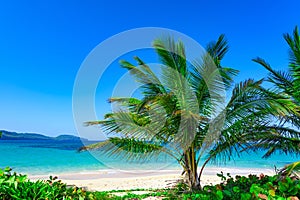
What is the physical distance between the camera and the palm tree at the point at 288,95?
5816 millimetres

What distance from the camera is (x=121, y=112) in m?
6.74

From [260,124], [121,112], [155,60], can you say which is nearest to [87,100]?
[121,112]

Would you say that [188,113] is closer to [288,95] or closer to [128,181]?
[288,95]

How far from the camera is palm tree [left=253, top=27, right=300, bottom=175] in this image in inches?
229

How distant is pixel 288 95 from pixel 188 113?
8.95ft

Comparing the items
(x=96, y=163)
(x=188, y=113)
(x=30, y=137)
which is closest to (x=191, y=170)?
(x=188, y=113)

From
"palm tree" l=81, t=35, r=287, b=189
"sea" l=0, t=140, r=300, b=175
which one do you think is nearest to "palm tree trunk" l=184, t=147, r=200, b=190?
"palm tree" l=81, t=35, r=287, b=189

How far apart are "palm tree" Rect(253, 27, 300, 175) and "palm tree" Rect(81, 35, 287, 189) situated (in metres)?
0.39

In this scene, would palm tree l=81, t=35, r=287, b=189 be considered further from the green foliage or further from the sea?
the green foliage

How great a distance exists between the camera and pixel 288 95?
255 inches

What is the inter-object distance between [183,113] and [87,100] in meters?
2.57

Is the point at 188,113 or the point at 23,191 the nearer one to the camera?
the point at 23,191

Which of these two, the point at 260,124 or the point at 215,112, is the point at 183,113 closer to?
the point at 215,112

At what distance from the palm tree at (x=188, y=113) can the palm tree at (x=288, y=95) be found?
1.29 ft
